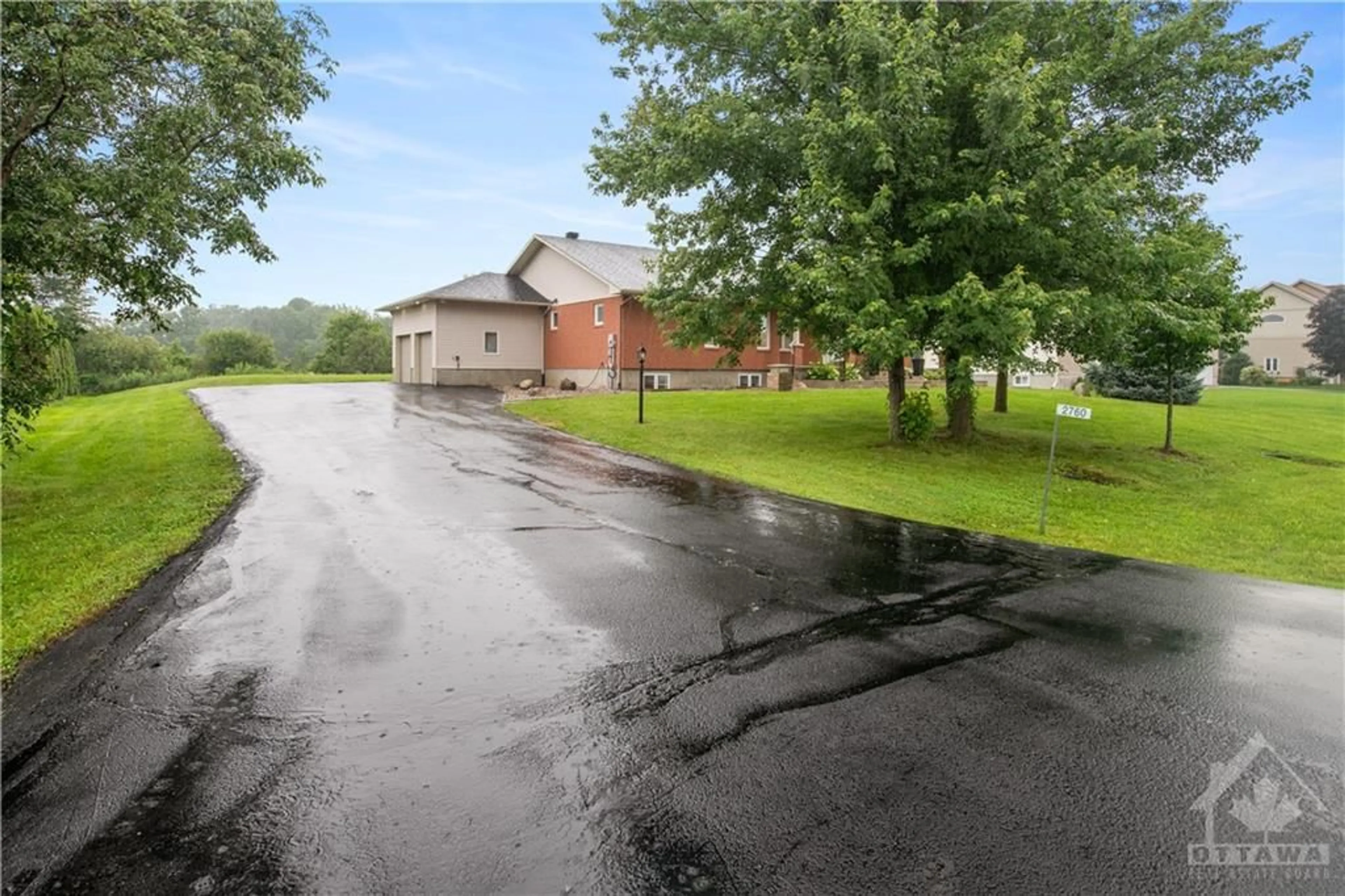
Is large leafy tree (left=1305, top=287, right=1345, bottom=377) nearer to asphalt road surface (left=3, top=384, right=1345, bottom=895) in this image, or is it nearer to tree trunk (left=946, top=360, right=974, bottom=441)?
tree trunk (left=946, top=360, right=974, bottom=441)

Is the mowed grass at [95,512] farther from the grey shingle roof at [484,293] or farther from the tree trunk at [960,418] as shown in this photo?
the tree trunk at [960,418]

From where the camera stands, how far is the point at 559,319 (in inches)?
1101

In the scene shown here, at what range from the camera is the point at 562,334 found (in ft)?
91.1

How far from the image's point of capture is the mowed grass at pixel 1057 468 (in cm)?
826

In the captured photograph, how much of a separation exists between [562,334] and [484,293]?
3420mm

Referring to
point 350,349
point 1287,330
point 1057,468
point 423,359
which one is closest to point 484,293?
point 423,359

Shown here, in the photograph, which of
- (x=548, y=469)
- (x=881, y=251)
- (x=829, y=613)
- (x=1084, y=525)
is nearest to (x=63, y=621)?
(x=829, y=613)

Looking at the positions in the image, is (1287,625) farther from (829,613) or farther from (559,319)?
(559,319)

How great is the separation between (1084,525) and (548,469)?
7.09 m

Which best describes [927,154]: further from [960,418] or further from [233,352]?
[233,352]

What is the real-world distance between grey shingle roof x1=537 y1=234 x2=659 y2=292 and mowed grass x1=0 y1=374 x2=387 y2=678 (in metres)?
13.6

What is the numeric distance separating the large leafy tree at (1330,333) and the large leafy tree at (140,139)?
64104 mm

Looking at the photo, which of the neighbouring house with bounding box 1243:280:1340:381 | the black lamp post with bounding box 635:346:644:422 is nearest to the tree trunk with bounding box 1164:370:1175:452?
the black lamp post with bounding box 635:346:644:422

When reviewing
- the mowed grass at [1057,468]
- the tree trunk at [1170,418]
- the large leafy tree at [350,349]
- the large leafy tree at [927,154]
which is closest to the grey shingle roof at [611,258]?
the mowed grass at [1057,468]
